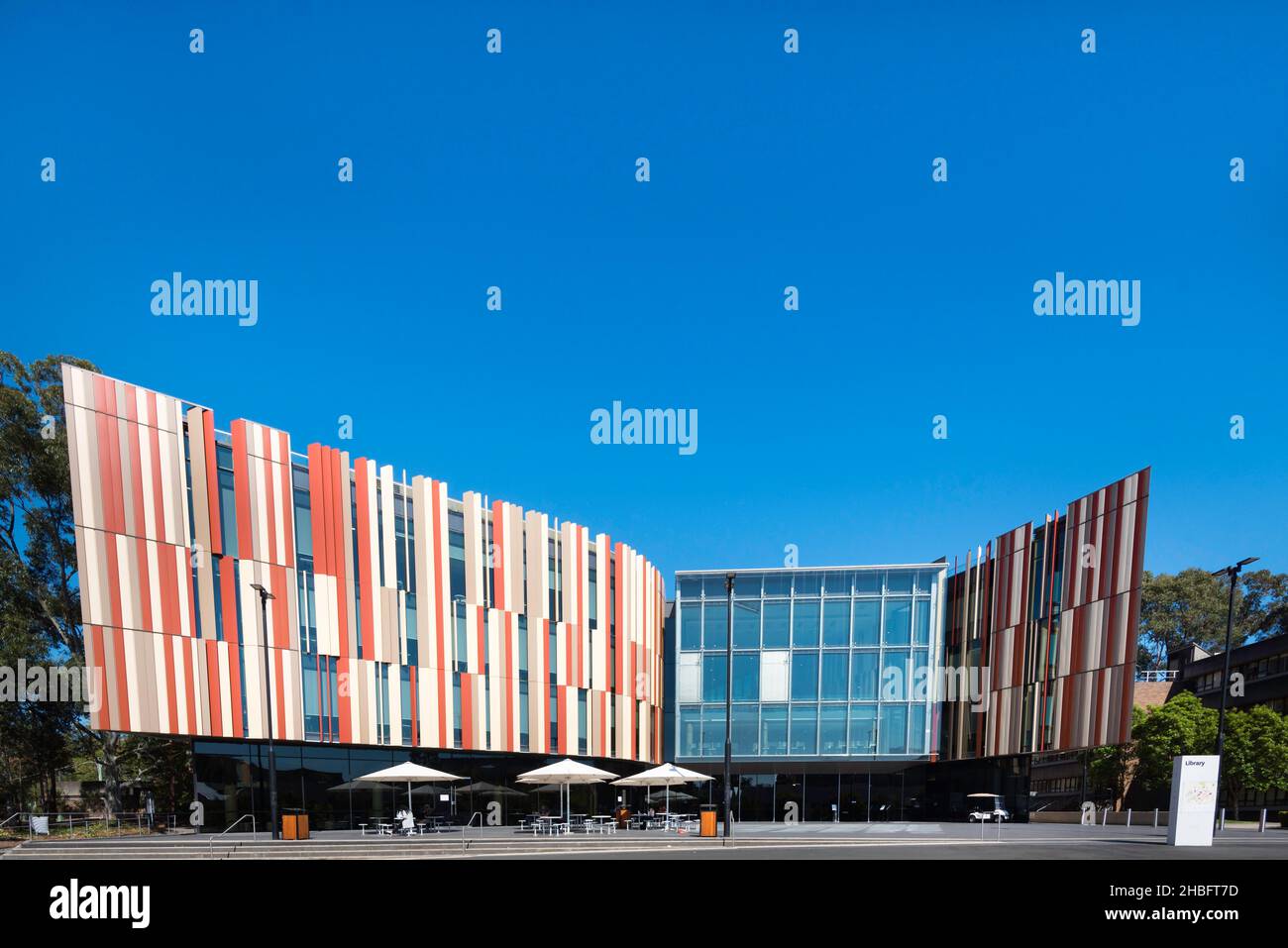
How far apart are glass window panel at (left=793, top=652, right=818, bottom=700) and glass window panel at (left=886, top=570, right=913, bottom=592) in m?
5.07

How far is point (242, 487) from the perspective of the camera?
33.6m

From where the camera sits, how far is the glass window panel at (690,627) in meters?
52.1

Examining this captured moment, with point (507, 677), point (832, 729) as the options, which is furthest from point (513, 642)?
point (832, 729)

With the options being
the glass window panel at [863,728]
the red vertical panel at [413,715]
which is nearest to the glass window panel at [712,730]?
the glass window panel at [863,728]

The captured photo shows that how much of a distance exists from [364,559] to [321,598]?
2278 millimetres

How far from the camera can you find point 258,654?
111 ft

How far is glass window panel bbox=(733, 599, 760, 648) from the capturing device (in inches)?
1996

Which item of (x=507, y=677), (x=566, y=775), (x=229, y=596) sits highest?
(x=507, y=677)

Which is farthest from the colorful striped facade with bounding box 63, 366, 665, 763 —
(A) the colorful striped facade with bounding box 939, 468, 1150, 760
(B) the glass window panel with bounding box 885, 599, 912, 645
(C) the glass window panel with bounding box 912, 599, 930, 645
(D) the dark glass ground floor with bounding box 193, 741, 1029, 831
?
(A) the colorful striped facade with bounding box 939, 468, 1150, 760

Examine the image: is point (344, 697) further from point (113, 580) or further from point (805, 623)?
point (805, 623)
